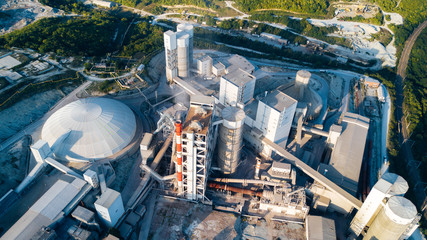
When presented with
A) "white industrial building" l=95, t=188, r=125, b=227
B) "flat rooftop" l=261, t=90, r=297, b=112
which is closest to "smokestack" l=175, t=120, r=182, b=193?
"white industrial building" l=95, t=188, r=125, b=227

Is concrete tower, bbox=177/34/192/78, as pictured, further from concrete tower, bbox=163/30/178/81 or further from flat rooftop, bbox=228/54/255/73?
Result: flat rooftop, bbox=228/54/255/73

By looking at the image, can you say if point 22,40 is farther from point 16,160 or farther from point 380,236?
point 380,236

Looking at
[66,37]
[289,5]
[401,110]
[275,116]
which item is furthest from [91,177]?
[289,5]

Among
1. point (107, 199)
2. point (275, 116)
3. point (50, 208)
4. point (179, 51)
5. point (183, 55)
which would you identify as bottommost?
point (50, 208)

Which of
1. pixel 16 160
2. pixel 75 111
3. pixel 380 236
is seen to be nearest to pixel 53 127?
pixel 75 111

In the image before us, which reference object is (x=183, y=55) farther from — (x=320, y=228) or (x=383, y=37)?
(x=383, y=37)

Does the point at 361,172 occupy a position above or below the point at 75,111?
below
